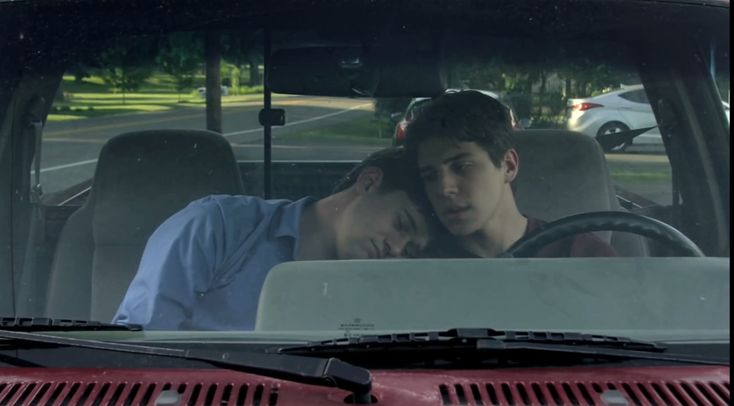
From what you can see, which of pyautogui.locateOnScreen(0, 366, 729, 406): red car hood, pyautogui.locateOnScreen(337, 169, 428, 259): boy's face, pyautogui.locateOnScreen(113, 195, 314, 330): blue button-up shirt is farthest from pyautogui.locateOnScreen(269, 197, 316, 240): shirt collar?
pyautogui.locateOnScreen(0, 366, 729, 406): red car hood

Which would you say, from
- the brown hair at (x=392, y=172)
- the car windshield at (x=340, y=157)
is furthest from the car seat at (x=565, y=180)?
the brown hair at (x=392, y=172)

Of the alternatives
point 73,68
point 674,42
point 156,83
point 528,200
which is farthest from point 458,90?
point 73,68

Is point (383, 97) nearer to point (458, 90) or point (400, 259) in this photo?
point (458, 90)

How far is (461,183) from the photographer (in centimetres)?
248

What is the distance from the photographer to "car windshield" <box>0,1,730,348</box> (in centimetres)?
243

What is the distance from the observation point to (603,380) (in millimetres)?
2055

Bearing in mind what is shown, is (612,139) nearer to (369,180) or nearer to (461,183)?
(461,183)

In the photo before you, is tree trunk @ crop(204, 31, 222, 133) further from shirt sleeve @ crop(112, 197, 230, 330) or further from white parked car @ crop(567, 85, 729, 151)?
white parked car @ crop(567, 85, 729, 151)

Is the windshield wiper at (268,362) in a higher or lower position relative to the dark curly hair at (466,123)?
lower

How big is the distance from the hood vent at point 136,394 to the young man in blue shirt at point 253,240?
0.33 m

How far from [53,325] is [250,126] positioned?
64cm

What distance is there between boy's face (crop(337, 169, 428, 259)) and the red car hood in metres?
0.40

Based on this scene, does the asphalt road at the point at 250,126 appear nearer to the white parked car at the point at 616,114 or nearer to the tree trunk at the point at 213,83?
the tree trunk at the point at 213,83

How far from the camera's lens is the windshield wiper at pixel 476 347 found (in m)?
2.08
